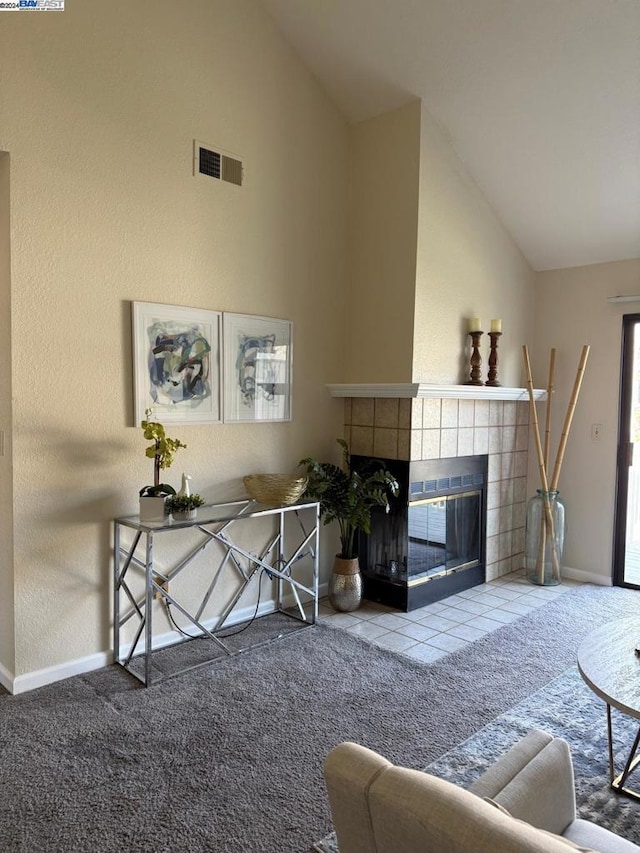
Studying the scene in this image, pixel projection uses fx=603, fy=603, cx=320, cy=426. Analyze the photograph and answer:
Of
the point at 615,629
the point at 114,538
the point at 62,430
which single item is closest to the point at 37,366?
the point at 62,430

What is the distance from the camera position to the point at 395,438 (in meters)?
3.73

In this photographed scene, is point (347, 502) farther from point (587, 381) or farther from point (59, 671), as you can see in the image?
point (587, 381)

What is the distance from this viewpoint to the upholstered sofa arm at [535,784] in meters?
1.27

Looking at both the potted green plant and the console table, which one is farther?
the potted green plant

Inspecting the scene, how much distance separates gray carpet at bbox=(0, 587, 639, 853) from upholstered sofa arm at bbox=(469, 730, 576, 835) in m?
0.77

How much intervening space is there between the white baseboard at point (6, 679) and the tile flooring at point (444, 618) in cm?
166

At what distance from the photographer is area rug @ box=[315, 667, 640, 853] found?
195 cm

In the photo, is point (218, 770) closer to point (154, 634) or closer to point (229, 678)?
point (229, 678)

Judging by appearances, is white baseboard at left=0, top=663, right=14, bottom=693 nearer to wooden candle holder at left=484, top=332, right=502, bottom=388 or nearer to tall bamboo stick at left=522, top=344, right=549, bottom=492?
wooden candle holder at left=484, top=332, right=502, bottom=388

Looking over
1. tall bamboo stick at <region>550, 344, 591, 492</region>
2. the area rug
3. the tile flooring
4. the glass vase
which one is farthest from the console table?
tall bamboo stick at <region>550, 344, 591, 492</region>

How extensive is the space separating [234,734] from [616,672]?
55.6 inches

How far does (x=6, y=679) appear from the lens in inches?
106

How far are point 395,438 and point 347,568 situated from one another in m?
0.85

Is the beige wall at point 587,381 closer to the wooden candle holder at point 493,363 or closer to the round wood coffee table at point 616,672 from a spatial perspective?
the wooden candle holder at point 493,363
